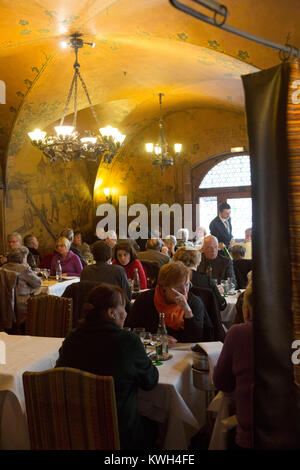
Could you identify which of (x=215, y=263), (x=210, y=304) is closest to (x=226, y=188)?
(x=215, y=263)

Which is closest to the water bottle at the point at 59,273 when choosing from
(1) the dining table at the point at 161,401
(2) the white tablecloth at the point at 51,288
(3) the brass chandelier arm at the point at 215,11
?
(2) the white tablecloth at the point at 51,288

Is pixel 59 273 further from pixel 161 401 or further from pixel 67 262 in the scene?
pixel 161 401

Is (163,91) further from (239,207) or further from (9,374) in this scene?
(9,374)

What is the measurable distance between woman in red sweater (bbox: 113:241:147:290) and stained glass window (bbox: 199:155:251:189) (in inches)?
288

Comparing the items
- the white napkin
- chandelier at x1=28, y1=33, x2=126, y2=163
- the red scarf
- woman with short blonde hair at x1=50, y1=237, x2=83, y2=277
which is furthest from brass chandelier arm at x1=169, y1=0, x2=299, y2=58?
woman with short blonde hair at x1=50, y1=237, x2=83, y2=277

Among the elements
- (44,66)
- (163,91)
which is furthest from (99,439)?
(163,91)

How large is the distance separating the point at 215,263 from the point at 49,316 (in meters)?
2.64

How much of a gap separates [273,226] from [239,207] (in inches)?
458

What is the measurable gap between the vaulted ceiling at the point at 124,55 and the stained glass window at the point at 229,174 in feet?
5.11

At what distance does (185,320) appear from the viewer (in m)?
3.68

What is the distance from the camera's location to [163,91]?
1080 centimetres

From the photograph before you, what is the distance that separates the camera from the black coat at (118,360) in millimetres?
2562

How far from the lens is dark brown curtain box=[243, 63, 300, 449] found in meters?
1.77

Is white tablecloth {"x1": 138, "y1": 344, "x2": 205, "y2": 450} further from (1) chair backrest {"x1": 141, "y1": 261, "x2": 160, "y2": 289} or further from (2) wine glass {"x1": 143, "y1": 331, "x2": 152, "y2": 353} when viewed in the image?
(1) chair backrest {"x1": 141, "y1": 261, "x2": 160, "y2": 289}
